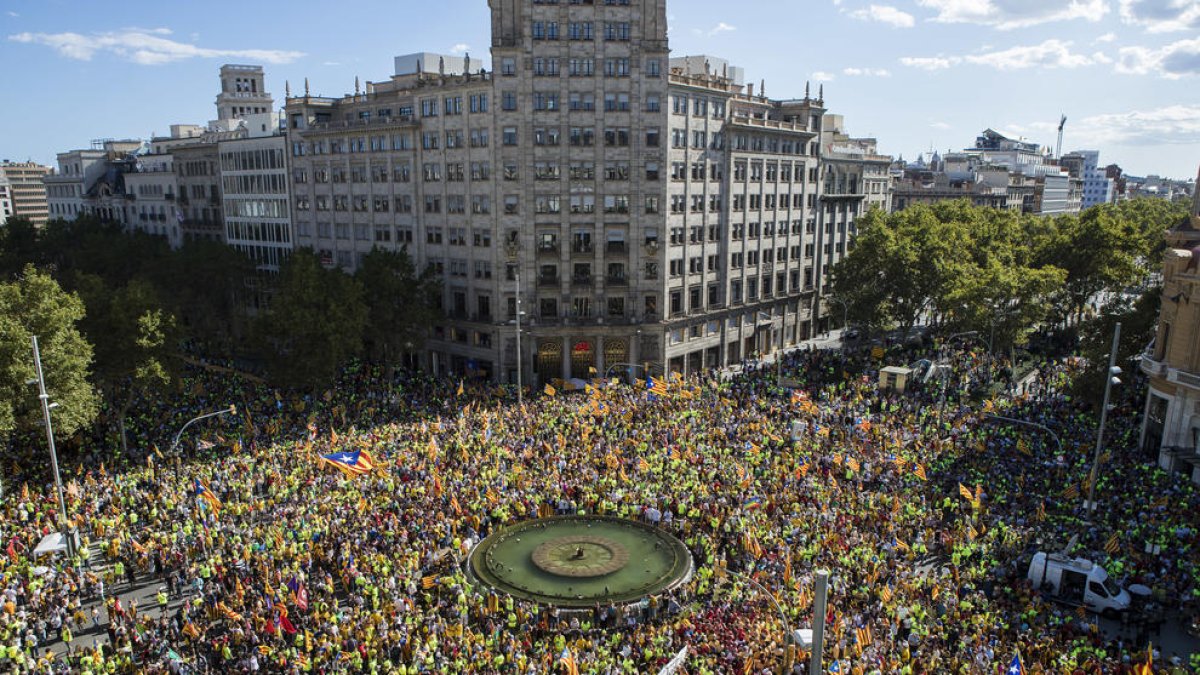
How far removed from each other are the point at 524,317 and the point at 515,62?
68.9 ft

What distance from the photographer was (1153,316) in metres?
51.7

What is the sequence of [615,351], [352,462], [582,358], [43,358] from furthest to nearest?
[615,351] < [582,358] < [43,358] < [352,462]

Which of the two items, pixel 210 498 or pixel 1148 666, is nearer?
pixel 1148 666

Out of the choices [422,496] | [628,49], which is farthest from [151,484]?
[628,49]

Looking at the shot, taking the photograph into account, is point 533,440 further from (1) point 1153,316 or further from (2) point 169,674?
(1) point 1153,316

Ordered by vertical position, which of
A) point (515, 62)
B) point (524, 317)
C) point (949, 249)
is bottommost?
point (524, 317)

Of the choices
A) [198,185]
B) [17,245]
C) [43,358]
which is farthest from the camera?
[198,185]

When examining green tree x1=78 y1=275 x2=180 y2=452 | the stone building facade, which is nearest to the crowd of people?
the stone building facade

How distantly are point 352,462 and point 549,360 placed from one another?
30.4 metres

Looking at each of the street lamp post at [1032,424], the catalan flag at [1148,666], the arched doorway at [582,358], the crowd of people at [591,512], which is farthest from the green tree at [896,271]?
the catalan flag at [1148,666]

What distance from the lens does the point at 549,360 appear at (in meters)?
69.0

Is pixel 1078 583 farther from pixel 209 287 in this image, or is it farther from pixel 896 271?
pixel 209 287

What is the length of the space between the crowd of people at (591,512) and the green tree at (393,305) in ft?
36.5

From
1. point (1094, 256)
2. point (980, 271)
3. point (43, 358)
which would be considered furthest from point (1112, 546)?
Result: point (1094, 256)
